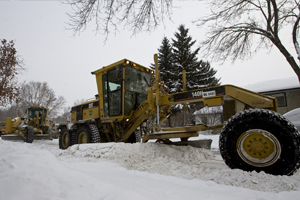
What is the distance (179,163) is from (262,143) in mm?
1428

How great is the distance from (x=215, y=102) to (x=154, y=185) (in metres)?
2.28

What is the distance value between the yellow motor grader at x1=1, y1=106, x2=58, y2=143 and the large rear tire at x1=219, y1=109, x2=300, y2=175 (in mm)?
11785

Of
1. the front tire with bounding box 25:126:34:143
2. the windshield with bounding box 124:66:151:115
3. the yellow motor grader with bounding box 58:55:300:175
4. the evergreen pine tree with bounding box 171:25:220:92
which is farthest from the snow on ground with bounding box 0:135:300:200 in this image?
the evergreen pine tree with bounding box 171:25:220:92

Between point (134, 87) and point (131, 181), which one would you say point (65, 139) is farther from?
point (131, 181)

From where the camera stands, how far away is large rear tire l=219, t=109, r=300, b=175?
2.63 metres

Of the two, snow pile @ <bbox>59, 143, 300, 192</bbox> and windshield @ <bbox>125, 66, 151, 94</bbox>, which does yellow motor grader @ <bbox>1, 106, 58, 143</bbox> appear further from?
snow pile @ <bbox>59, 143, 300, 192</bbox>

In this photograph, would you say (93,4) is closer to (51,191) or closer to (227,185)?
(51,191)

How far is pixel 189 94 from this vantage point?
14.3 feet

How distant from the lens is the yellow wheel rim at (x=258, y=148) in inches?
108

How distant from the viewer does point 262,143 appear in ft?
9.34

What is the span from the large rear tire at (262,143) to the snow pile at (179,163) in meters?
0.19

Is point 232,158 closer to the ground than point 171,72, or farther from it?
closer to the ground

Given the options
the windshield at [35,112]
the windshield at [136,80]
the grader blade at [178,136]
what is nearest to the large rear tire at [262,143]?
the grader blade at [178,136]

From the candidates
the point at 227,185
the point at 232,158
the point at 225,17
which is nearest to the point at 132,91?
the point at 232,158
